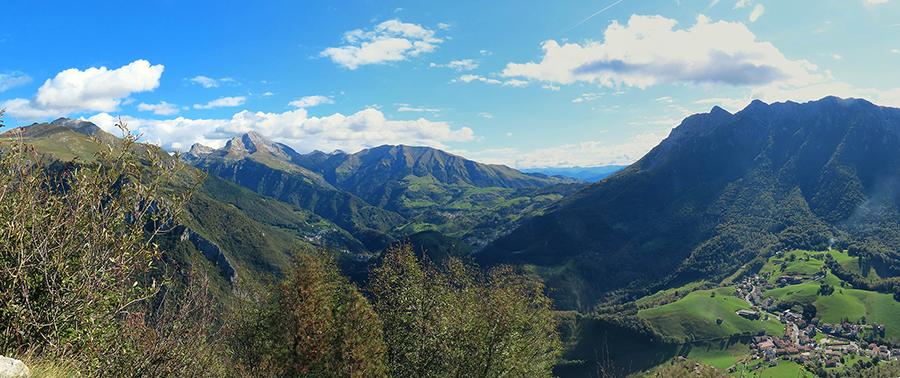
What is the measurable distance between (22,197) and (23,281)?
241 cm

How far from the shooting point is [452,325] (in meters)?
23.8

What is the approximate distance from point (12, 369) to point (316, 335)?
13966 mm

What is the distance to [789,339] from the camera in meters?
140

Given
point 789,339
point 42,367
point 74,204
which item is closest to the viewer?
point 42,367

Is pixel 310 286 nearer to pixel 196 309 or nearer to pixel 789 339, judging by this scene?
pixel 196 309

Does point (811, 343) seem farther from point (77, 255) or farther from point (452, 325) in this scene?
point (77, 255)

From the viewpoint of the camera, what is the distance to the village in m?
122

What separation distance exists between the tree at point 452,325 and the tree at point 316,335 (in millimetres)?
2876

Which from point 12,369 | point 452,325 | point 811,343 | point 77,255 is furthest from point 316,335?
point 811,343

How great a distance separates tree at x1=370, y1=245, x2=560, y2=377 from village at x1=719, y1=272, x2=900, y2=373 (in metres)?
140

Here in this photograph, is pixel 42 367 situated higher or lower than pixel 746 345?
higher

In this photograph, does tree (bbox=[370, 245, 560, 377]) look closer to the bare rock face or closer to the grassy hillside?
the bare rock face

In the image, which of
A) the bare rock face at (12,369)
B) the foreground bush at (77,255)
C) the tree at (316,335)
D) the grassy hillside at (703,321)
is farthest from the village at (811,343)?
the bare rock face at (12,369)

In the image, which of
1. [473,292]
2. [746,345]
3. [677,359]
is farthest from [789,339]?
[473,292]
